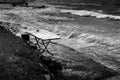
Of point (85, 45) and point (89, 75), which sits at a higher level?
point (89, 75)

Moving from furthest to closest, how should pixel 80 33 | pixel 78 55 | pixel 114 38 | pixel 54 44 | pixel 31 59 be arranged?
1. pixel 80 33
2. pixel 114 38
3. pixel 54 44
4. pixel 78 55
5. pixel 31 59

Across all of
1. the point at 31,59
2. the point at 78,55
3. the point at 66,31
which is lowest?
the point at 66,31

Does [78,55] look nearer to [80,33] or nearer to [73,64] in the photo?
[73,64]

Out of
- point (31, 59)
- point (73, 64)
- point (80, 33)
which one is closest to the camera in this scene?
point (31, 59)

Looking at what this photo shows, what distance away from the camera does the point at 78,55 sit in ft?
35.9

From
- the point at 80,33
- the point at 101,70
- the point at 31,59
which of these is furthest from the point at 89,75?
the point at 80,33

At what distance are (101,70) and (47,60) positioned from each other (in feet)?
7.72

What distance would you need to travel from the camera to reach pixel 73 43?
1387 centimetres

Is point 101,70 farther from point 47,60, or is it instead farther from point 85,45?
point 85,45

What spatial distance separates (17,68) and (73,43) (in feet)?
22.5

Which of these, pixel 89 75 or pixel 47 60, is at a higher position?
pixel 47 60

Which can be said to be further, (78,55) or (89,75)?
(78,55)

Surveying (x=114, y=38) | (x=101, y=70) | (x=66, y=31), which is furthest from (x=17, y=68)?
(x=66, y=31)

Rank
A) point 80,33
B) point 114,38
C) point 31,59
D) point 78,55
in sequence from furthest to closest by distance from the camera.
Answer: point 80,33, point 114,38, point 78,55, point 31,59
